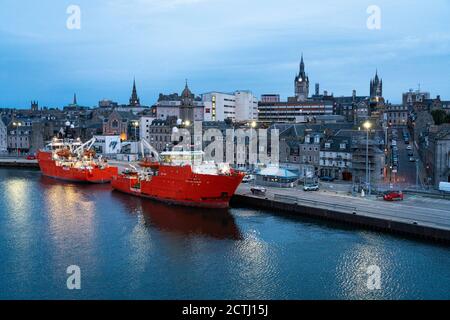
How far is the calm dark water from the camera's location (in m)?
25.0

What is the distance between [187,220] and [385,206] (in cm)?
1601

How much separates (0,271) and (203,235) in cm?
1385

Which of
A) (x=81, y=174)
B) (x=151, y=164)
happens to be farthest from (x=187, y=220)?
(x=81, y=174)

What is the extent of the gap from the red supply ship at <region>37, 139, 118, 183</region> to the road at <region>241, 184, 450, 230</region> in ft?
91.3

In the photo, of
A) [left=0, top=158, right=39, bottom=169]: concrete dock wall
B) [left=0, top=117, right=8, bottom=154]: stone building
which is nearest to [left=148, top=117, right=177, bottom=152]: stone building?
[left=0, top=158, right=39, bottom=169]: concrete dock wall

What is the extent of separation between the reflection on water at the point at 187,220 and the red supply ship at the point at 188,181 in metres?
1.11

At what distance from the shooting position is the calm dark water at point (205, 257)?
2497 cm

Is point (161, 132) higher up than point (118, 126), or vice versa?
point (118, 126)

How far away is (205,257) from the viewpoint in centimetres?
3030

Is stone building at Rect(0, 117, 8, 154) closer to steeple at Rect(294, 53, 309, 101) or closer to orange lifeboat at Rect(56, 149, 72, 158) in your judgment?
orange lifeboat at Rect(56, 149, 72, 158)

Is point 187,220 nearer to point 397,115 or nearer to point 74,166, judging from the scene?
point 74,166

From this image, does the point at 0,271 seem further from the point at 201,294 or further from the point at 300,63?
the point at 300,63

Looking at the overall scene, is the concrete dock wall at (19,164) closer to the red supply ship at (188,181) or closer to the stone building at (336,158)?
the red supply ship at (188,181)
